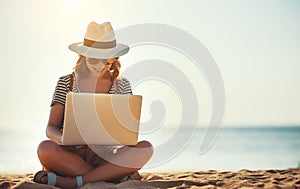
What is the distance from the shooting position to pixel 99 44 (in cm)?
315

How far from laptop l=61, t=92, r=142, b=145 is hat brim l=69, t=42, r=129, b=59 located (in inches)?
21.5

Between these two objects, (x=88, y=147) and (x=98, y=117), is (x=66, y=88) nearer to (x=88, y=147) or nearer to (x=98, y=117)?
(x=88, y=147)

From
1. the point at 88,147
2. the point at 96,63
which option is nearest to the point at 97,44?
the point at 96,63

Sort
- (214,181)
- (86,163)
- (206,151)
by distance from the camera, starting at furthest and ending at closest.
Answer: (206,151) → (214,181) → (86,163)

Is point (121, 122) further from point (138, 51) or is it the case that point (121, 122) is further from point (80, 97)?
point (138, 51)

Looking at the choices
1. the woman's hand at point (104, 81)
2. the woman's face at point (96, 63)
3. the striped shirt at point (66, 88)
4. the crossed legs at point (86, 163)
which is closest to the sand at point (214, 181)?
the crossed legs at point (86, 163)

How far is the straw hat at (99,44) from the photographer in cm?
310

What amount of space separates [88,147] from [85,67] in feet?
1.86

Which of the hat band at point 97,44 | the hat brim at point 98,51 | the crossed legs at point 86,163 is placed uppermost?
the hat band at point 97,44

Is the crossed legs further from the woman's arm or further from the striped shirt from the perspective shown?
the striped shirt

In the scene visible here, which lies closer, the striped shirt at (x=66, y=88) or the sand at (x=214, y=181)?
the sand at (x=214, y=181)

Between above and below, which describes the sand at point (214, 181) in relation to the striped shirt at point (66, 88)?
below

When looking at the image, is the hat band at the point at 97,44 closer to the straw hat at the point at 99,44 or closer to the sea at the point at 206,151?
the straw hat at the point at 99,44

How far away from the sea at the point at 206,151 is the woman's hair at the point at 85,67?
1.32m
